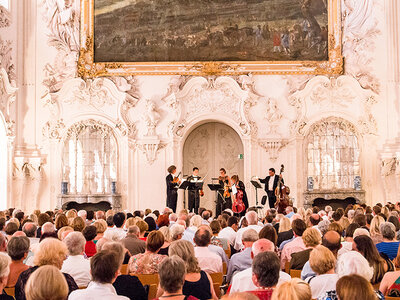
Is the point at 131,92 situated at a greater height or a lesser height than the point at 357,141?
greater

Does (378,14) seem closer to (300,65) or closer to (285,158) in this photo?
(300,65)

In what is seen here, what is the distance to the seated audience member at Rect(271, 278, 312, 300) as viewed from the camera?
12.8 feet

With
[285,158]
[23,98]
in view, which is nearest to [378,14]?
[285,158]

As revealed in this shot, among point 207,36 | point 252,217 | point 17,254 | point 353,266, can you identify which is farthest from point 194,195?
point 353,266

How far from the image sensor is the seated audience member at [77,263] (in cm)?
707

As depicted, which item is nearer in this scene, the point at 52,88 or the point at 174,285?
the point at 174,285

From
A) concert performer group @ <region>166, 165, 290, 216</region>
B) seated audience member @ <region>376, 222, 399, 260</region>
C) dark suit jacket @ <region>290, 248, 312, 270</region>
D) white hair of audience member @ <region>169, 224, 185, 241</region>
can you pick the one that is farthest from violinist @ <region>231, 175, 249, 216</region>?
dark suit jacket @ <region>290, 248, 312, 270</region>

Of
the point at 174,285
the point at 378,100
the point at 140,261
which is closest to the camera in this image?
the point at 174,285

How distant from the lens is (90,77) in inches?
885

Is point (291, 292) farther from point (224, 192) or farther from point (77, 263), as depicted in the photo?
point (224, 192)

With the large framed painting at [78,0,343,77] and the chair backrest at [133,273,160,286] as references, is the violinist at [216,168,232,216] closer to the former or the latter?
the large framed painting at [78,0,343,77]

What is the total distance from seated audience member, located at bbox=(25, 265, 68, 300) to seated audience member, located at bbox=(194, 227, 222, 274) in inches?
138

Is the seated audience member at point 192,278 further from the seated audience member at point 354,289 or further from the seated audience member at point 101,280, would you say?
the seated audience member at point 354,289

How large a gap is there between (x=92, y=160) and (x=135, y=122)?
7.14 ft
